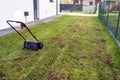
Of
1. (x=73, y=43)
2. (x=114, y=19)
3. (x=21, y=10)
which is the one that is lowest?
(x=73, y=43)

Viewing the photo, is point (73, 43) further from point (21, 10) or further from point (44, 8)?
point (44, 8)

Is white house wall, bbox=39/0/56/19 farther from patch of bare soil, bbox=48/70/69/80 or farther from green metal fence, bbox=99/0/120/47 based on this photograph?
patch of bare soil, bbox=48/70/69/80

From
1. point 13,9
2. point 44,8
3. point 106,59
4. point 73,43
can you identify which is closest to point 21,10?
point 13,9

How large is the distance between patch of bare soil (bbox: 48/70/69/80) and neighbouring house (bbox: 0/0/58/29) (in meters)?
6.70

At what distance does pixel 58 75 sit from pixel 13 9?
27.2ft

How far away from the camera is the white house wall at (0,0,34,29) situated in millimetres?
10570

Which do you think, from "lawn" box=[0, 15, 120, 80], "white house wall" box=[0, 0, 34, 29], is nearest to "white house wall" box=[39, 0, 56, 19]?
"white house wall" box=[0, 0, 34, 29]

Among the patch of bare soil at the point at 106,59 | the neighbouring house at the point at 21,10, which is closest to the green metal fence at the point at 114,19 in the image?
the patch of bare soil at the point at 106,59

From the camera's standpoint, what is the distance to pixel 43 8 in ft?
59.7

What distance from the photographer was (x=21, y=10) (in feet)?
42.6

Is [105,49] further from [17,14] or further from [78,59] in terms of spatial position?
[17,14]

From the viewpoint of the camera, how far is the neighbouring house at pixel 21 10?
1069 cm

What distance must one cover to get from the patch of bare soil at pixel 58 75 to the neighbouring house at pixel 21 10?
6.70m

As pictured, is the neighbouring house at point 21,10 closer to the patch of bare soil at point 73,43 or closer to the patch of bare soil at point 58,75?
the patch of bare soil at point 73,43
